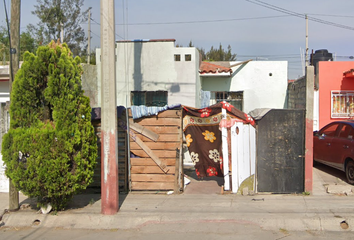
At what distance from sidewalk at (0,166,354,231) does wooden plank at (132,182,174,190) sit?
1.24 feet

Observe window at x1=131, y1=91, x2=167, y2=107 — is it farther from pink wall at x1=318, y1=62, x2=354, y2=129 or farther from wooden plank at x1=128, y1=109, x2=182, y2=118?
pink wall at x1=318, y1=62, x2=354, y2=129

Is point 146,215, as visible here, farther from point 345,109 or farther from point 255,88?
point 345,109

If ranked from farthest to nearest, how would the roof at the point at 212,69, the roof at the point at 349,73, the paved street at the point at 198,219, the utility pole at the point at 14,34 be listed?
the roof at the point at 212,69, the roof at the point at 349,73, the utility pole at the point at 14,34, the paved street at the point at 198,219

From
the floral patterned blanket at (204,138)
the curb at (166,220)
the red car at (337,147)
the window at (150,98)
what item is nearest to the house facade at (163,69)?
the window at (150,98)

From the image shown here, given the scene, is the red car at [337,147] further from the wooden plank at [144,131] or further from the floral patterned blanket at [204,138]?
the wooden plank at [144,131]

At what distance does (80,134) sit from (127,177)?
6.61 feet

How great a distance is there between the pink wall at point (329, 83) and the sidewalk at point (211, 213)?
18.8 ft

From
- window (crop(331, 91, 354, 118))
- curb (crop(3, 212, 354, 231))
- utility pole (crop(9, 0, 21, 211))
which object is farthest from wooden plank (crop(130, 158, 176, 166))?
window (crop(331, 91, 354, 118))

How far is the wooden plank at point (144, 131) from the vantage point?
7.85 m

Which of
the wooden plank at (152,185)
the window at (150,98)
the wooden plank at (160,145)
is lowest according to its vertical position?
the wooden plank at (152,185)

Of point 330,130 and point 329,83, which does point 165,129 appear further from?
Answer: point 329,83

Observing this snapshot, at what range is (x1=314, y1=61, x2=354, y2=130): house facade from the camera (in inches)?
493

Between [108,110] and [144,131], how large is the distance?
63.8 inches

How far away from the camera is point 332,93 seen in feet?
41.2
